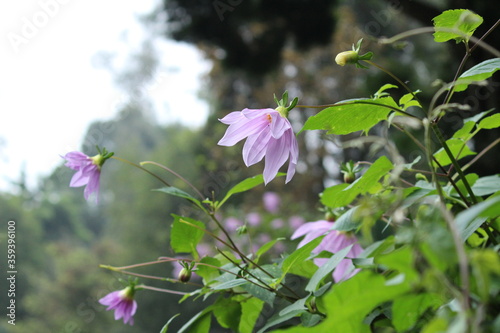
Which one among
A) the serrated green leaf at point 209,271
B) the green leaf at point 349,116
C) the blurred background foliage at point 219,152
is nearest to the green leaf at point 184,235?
the serrated green leaf at point 209,271

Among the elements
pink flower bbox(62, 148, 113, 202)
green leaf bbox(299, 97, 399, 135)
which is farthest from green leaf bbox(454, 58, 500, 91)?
pink flower bbox(62, 148, 113, 202)

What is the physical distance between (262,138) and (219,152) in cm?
426

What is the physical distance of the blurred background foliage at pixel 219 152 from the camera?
278 centimetres

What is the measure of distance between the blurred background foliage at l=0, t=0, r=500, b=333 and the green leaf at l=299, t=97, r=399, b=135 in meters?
1.44

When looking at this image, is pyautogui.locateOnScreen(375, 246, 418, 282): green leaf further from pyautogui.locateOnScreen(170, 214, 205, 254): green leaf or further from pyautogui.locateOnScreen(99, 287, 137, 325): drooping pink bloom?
pyautogui.locateOnScreen(99, 287, 137, 325): drooping pink bloom

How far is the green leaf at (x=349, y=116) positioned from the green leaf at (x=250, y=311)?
0.13m

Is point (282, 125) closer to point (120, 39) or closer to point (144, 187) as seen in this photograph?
point (144, 187)

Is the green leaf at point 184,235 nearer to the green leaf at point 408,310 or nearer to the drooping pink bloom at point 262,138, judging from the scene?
the drooping pink bloom at point 262,138

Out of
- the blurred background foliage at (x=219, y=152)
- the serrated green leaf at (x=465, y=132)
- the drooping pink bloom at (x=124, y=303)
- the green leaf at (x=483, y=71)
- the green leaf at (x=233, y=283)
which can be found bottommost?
the blurred background foliage at (x=219, y=152)

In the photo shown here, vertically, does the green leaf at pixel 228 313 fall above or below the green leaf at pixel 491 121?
below

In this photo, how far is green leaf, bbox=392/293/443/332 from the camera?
201mm

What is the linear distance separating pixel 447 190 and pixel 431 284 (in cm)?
23

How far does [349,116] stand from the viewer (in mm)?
303

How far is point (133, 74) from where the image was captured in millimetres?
8289
